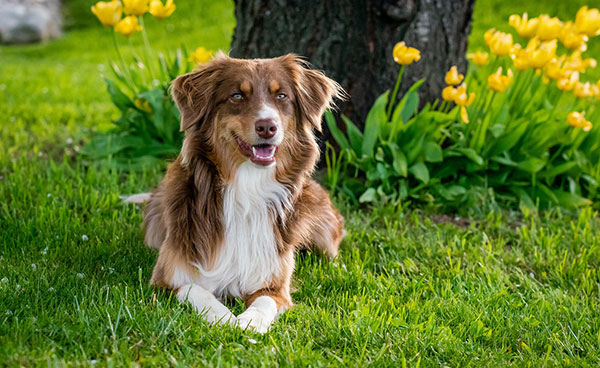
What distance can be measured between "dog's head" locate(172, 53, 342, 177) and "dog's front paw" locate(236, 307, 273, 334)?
2.64 feet

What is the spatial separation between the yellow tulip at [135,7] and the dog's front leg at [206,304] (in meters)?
2.70

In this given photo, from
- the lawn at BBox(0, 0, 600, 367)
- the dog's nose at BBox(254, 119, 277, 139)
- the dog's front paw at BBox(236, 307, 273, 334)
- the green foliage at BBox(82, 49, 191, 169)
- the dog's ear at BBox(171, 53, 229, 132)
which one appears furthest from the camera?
the green foliage at BBox(82, 49, 191, 169)

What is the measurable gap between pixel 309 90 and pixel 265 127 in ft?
2.06

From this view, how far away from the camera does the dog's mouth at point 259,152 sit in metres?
3.48

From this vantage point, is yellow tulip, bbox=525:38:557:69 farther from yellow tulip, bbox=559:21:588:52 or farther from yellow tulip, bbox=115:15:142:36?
yellow tulip, bbox=115:15:142:36

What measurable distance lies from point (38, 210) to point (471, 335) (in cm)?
321

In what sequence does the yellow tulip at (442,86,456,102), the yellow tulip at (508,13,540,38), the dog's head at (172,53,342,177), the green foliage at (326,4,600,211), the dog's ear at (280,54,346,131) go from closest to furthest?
the dog's head at (172,53,342,177) < the dog's ear at (280,54,346,131) < the yellow tulip at (442,86,456,102) < the yellow tulip at (508,13,540,38) < the green foliage at (326,4,600,211)

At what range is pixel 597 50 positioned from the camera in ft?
37.7

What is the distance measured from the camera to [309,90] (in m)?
3.85

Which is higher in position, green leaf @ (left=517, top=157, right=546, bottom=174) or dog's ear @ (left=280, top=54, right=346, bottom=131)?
dog's ear @ (left=280, top=54, right=346, bottom=131)

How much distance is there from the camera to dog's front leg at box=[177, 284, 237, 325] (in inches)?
129

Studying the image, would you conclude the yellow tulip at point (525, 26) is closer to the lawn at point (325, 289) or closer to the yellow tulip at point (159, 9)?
the lawn at point (325, 289)

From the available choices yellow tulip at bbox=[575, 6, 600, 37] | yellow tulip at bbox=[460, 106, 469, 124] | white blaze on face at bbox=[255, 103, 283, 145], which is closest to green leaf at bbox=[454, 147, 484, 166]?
yellow tulip at bbox=[460, 106, 469, 124]

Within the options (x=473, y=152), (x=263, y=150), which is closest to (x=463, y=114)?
(x=473, y=152)
